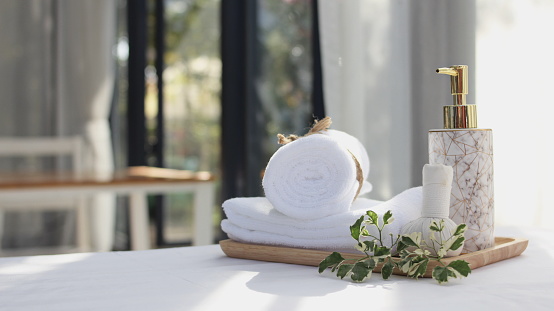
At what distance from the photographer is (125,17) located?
3666 millimetres

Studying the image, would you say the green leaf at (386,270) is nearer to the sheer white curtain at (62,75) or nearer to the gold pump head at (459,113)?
the gold pump head at (459,113)

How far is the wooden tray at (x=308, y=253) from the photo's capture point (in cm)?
78

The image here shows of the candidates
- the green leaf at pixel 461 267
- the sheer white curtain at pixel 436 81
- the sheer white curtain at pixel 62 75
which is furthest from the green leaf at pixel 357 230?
the sheer white curtain at pixel 62 75

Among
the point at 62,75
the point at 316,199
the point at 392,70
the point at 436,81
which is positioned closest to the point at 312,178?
the point at 316,199

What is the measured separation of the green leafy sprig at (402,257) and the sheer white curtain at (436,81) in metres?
0.85

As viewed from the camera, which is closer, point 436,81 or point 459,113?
point 459,113

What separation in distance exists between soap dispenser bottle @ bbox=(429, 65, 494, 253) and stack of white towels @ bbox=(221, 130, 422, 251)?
0.21ft

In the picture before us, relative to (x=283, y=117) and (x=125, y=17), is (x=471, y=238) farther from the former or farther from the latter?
(x=125, y=17)

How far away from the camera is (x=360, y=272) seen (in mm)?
696

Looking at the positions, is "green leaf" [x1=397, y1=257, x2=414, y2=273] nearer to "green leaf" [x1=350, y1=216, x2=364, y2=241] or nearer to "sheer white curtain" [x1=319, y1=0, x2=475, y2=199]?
"green leaf" [x1=350, y1=216, x2=364, y2=241]

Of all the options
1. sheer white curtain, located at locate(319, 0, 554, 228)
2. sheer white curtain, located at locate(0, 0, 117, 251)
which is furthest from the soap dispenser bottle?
sheer white curtain, located at locate(0, 0, 117, 251)

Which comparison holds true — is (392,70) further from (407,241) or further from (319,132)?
(407,241)

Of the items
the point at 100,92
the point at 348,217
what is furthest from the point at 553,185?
the point at 100,92

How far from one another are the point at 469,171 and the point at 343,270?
21 cm
